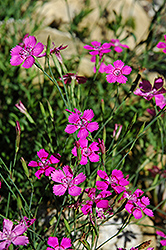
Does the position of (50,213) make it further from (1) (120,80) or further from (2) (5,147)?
(1) (120,80)

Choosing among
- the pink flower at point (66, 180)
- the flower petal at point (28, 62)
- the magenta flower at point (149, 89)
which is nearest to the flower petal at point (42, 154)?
the pink flower at point (66, 180)

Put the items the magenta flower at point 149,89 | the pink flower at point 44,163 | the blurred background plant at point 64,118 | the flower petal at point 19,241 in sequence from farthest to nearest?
the blurred background plant at point 64,118
the magenta flower at point 149,89
the pink flower at point 44,163
the flower petal at point 19,241

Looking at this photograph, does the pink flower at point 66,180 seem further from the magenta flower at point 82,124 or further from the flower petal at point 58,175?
the magenta flower at point 82,124

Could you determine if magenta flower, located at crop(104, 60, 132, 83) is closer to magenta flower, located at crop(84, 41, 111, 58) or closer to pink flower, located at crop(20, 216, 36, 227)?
magenta flower, located at crop(84, 41, 111, 58)

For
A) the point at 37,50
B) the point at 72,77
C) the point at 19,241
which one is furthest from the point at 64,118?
the point at 19,241

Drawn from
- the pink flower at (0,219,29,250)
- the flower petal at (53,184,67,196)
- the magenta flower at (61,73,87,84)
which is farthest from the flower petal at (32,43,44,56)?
the pink flower at (0,219,29,250)

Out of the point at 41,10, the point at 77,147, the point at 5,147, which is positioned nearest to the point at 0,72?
the point at 5,147
